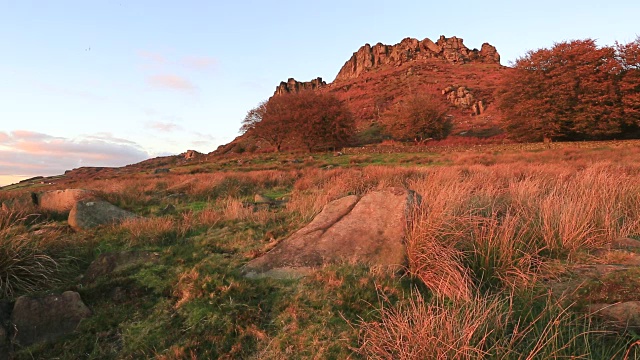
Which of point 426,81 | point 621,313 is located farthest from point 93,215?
point 426,81

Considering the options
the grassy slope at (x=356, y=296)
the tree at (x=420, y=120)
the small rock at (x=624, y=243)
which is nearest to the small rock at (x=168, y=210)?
the grassy slope at (x=356, y=296)

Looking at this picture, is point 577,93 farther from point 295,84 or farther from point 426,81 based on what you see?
point 295,84

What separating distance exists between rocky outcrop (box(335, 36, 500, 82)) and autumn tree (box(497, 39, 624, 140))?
3420 inches

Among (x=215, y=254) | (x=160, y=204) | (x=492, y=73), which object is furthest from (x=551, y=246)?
(x=492, y=73)

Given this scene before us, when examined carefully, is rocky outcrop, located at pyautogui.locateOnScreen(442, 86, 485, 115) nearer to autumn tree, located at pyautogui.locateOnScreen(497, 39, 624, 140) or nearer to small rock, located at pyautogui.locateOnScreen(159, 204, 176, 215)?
autumn tree, located at pyautogui.locateOnScreen(497, 39, 624, 140)

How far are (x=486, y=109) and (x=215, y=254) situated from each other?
72.6 meters

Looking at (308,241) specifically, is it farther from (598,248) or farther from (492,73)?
(492,73)

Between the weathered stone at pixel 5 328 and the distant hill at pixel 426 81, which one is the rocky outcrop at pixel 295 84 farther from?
the weathered stone at pixel 5 328

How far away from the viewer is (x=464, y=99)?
7250 centimetres

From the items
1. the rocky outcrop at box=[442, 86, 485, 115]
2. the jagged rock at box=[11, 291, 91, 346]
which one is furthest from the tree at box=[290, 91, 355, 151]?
the jagged rock at box=[11, 291, 91, 346]

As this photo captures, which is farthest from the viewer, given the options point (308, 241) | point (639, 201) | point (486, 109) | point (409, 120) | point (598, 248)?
point (486, 109)

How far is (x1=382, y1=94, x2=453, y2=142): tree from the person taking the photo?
168ft

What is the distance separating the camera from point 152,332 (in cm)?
384

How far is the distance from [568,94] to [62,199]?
4655 cm
